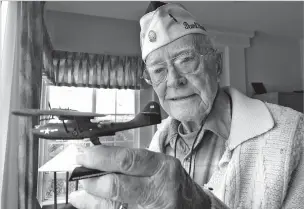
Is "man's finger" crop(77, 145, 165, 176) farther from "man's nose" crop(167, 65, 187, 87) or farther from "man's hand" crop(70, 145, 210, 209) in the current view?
"man's nose" crop(167, 65, 187, 87)

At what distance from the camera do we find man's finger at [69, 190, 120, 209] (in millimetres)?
370

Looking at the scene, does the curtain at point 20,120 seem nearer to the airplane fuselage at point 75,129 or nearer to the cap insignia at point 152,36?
the cap insignia at point 152,36

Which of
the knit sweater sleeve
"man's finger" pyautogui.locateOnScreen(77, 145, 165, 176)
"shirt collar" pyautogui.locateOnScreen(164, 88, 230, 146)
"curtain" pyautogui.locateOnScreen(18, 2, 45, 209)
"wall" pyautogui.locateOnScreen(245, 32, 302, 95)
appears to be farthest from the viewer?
"wall" pyautogui.locateOnScreen(245, 32, 302, 95)

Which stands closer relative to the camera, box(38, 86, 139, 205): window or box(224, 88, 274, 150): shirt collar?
box(224, 88, 274, 150): shirt collar

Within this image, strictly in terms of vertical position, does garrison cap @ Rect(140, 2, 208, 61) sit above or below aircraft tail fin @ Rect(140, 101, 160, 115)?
above

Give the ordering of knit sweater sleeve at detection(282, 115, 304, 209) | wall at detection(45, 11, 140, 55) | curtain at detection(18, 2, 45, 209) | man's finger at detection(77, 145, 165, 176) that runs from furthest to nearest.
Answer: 1. wall at detection(45, 11, 140, 55)
2. curtain at detection(18, 2, 45, 209)
3. knit sweater sleeve at detection(282, 115, 304, 209)
4. man's finger at detection(77, 145, 165, 176)

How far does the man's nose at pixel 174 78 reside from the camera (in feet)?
2.14

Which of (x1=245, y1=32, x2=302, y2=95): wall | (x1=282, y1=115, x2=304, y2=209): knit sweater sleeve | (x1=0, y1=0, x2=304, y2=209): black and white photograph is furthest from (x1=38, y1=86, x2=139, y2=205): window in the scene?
(x1=282, y1=115, x2=304, y2=209): knit sweater sleeve

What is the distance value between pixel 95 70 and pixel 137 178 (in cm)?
296

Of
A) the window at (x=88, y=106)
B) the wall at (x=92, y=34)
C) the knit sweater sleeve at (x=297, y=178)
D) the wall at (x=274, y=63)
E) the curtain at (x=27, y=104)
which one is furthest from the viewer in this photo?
the wall at (x=274, y=63)

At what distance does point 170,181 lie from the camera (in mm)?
338

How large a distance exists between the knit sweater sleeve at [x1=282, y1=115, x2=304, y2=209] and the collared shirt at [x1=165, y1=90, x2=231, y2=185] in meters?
0.18

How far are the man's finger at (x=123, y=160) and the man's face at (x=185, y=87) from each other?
35 centimetres

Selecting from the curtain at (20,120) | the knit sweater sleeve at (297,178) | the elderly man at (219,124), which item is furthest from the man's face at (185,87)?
the curtain at (20,120)
